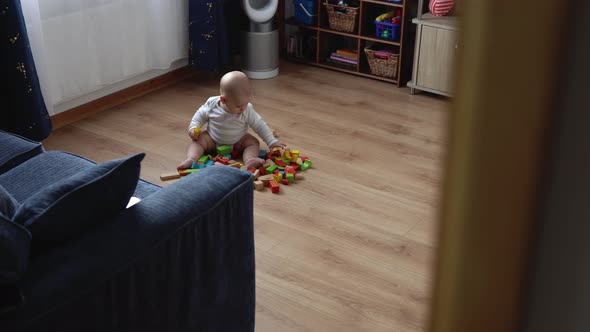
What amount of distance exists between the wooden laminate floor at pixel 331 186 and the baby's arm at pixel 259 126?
0.66 ft

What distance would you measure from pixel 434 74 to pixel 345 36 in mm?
890

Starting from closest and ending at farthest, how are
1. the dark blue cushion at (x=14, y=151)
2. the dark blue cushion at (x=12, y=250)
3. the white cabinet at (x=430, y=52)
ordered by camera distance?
the dark blue cushion at (x=12, y=250) < the dark blue cushion at (x=14, y=151) < the white cabinet at (x=430, y=52)

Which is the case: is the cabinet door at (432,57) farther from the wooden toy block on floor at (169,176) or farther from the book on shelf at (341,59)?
the wooden toy block on floor at (169,176)

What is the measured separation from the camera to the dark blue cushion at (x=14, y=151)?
2.23 meters

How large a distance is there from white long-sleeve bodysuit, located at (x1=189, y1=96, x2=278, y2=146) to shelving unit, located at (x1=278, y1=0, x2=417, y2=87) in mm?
1297

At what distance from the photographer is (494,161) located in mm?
146

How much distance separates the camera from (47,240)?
55.1 inches

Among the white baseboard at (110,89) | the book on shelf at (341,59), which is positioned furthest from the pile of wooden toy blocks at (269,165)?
the book on shelf at (341,59)

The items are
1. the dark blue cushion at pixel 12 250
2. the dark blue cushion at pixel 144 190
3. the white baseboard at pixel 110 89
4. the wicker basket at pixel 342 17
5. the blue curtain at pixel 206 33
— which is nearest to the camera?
the dark blue cushion at pixel 12 250

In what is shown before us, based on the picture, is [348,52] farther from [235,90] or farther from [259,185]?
[259,185]

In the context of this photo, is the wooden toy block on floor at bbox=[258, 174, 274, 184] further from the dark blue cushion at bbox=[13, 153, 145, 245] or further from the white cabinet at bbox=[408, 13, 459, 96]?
the dark blue cushion at bbox=[13, 153, 145, 245]

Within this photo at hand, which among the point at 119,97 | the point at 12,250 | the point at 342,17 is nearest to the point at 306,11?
the point at 342,17

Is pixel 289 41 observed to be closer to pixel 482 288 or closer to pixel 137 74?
pixel 137 74

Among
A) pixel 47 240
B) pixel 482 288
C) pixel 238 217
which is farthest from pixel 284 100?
pixel 482 288
